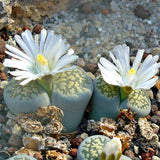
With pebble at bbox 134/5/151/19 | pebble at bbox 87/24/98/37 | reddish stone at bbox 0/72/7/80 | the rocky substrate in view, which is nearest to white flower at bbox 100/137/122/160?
the rocky substrate

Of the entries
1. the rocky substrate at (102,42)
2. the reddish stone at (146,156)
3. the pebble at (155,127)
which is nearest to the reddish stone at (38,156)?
the rocky substrate at (102,42)

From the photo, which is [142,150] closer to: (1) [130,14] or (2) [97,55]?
(2) [97,55]

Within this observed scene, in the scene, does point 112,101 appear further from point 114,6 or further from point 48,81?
point 114,6

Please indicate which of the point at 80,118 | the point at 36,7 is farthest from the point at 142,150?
the point at 36,7

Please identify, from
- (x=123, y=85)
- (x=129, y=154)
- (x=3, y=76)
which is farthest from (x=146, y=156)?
(x=3, y=76)

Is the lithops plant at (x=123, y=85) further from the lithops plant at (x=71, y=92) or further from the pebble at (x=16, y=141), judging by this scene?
the pebble at (x=16, y=141)

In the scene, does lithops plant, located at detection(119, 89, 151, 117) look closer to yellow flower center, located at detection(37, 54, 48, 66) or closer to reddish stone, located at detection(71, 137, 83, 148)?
reddish stone, located at detection(71, 137, 83, 148)
